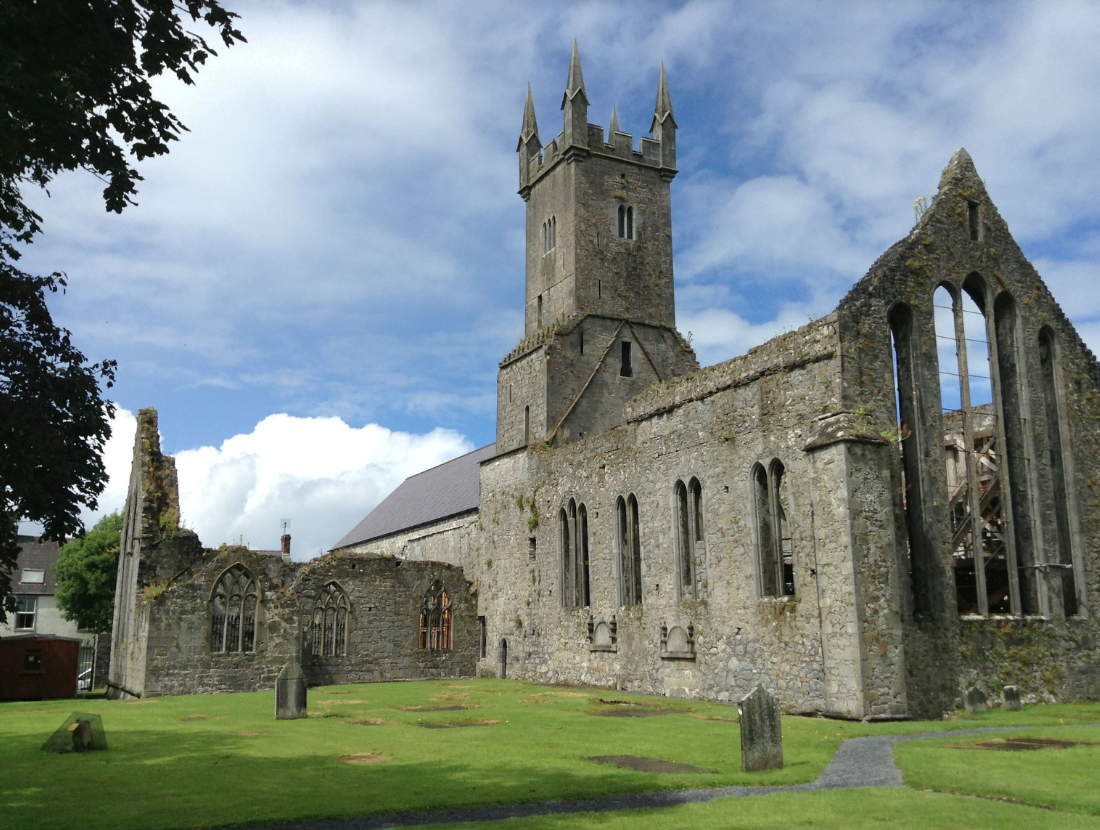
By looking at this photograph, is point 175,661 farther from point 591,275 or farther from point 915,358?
point 915,358

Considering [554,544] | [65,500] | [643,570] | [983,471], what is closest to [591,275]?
[554,544]

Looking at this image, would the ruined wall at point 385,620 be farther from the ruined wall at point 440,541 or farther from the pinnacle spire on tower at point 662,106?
the pinnacle spire on tower at point 662,106

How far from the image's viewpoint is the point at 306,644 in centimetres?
3175

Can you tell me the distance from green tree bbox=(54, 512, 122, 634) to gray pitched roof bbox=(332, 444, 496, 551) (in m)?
12.4

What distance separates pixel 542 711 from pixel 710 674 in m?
4.68

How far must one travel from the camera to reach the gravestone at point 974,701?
754 inches

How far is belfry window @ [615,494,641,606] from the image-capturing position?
2691cm

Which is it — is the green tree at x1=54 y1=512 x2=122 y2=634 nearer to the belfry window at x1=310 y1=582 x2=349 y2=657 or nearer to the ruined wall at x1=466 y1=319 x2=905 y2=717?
the belfry window at x1=310 y1=582 x2=349 y2=657

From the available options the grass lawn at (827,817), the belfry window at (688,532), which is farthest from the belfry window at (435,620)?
the grass lawn at (827,817)

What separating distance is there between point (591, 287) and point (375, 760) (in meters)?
24.6

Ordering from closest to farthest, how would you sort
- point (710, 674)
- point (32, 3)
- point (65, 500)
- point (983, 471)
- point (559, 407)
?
point (32, 3), point (65, 500), point (710, 674), point (983, 471), point (559, 407)

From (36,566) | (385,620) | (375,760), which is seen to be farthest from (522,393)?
(36,566)

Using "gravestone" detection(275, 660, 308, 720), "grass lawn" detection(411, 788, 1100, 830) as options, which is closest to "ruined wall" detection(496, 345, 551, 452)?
"gravestone" detection(275, 660, 308, 720)

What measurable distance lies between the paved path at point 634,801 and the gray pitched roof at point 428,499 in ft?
94.6
